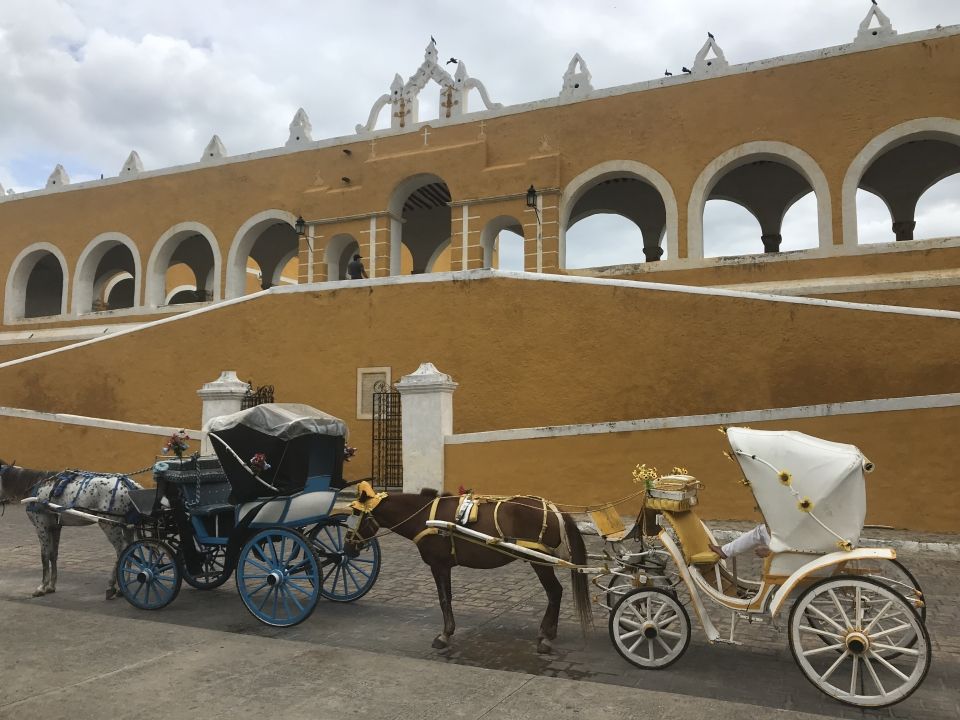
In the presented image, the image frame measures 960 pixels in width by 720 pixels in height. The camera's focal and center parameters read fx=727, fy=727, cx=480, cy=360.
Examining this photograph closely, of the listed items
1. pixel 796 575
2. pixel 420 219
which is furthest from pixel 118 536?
pixel 420 219

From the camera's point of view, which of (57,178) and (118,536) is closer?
(118,536)

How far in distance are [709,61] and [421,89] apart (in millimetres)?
6627

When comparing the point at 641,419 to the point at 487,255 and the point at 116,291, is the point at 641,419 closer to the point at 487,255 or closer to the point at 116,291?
the point at 487,255

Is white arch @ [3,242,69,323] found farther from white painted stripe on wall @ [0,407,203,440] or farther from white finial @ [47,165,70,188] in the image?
white painted stripe on wall @ [0,407,203,440]

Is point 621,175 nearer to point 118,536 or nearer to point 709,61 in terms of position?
point 709,61

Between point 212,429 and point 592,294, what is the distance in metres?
6.27

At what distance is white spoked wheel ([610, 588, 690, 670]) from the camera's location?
4.35 meters

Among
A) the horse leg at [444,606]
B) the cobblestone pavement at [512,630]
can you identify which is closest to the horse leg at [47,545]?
the cobblestone pavement at [512,630]

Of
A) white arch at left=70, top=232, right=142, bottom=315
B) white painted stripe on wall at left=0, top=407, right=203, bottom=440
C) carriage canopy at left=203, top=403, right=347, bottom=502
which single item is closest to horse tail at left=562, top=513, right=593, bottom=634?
carriage canopy at left=203, top=403, right=347, bottom=502

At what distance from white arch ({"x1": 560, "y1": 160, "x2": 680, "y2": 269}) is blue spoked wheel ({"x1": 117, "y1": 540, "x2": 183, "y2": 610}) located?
11.1 meters

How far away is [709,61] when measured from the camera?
1460 cm

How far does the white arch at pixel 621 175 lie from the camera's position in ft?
47.9

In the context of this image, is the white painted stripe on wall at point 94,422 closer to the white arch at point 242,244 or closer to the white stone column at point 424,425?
the white stone column at point 424,425

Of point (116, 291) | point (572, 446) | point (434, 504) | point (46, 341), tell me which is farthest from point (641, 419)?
point (116, 291)
